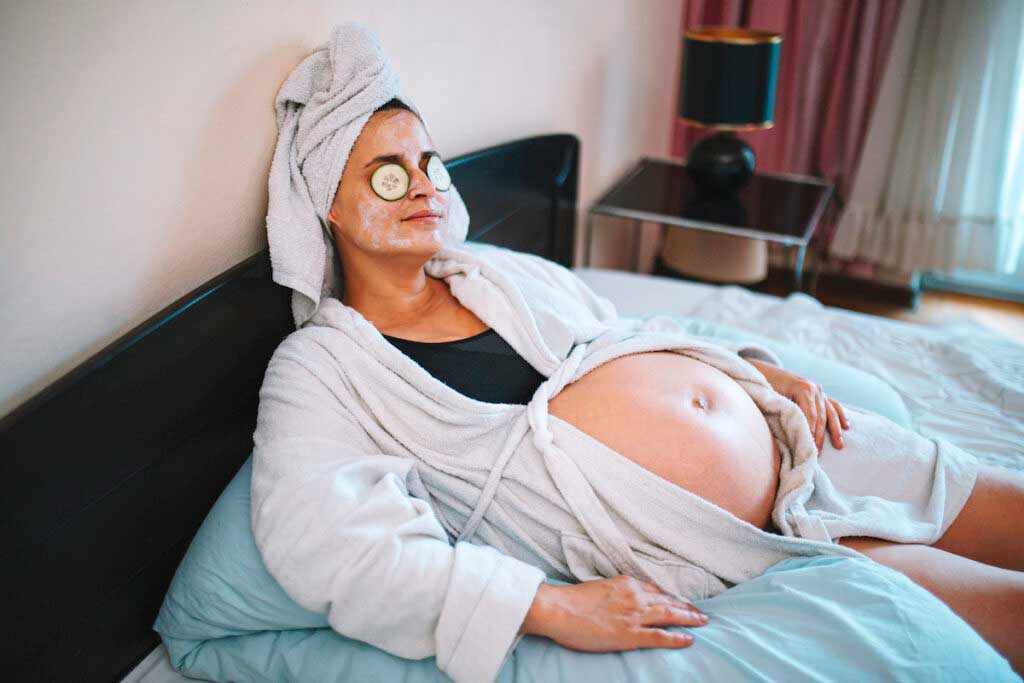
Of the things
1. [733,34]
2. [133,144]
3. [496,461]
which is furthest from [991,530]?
[733,34]

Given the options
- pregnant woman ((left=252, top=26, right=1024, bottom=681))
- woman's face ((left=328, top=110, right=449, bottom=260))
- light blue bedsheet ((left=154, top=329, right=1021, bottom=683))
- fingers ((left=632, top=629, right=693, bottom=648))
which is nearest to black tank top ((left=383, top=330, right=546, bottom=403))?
pregnant woman ((left=252, top=26, right=1024, bottom=681))

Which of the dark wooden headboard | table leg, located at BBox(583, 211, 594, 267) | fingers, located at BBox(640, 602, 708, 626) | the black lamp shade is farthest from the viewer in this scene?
table leg, located at BBox(583, 211, 594, 267)

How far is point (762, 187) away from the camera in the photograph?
2.58 metres

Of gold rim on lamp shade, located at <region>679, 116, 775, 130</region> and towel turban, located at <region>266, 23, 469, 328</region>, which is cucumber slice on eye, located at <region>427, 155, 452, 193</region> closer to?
towel turban, located at <region>266, 23, 469, 328</region>

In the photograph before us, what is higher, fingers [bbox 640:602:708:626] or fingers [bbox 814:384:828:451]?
fingers [bbox 814:384:828:451]

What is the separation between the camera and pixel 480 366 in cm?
122

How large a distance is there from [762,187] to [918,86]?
0.64 m

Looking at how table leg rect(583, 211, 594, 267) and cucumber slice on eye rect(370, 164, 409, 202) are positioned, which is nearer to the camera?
cucumber slice on eye rect(370, 164, 409, 202)

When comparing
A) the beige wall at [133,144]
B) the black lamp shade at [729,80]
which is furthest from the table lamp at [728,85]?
the beige wall at [133,144]

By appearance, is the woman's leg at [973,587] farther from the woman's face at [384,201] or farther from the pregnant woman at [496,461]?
the woman's face at [384,201]

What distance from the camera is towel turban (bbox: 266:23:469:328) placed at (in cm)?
113

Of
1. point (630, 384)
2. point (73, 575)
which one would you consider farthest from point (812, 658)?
point (73, 575)

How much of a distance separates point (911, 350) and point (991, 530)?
1.94ft

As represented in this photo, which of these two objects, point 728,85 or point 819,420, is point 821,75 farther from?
point 819,420
